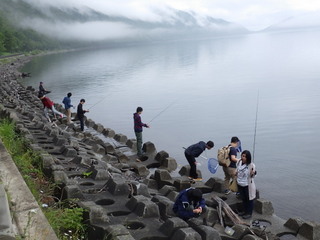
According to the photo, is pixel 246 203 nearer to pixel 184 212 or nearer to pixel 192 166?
pixel 184 212

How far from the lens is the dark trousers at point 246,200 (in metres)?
9.08

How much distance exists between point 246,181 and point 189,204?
2.11 m

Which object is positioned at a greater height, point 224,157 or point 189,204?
point 224,157

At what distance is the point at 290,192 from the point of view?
13.0 metres

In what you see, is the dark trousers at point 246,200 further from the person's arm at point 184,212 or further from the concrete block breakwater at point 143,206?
the person's arm at point 184,212

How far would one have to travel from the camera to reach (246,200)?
9211mm

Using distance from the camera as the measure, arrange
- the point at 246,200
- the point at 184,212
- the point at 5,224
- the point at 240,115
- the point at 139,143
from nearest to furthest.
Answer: the point at 5,224 → the point at 184,212 → the point at 246,200 → the point at 139,143 → the point at 240,115

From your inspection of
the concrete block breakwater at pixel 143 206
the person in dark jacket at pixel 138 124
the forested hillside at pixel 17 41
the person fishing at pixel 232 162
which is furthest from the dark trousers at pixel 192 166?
the forested hillside at pixel 17 41

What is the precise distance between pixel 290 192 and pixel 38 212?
9.55 m

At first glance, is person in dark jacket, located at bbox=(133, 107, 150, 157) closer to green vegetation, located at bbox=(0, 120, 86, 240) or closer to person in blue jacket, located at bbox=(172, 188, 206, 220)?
green vegetation, located at bbox=(0, 120, 86, 240)

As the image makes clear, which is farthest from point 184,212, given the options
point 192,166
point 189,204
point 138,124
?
point 138,124

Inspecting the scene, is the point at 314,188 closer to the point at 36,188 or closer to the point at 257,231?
the point at 257,231

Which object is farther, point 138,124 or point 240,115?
point 240,115

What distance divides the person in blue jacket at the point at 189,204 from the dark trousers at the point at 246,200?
197cm
